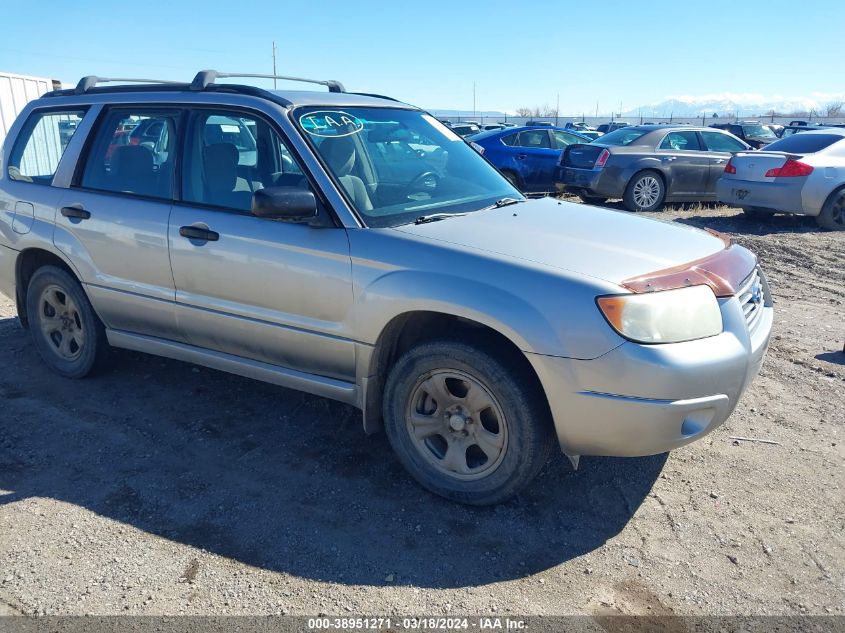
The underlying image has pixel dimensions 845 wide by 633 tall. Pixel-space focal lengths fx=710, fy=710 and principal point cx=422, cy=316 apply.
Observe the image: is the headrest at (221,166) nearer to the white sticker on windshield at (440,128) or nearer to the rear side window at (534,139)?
the white sticker on windshield at (440,128)

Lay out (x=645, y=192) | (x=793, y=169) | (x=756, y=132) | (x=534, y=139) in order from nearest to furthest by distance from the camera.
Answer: (x=793, y=169), (x=645, y=192), (x=534, y=139), (x=756, y=132)

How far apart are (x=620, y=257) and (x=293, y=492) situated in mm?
1938

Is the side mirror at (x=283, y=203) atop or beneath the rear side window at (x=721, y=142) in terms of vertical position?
atop

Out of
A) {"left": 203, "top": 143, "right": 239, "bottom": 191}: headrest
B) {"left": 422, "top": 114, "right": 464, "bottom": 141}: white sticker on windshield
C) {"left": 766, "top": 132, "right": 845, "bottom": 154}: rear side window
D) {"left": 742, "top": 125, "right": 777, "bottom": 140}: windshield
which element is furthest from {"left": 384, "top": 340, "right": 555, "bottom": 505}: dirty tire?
{"left": 742, "top": 125, "right": 777, "bottom": 140}: windshield

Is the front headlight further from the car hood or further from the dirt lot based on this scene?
the dirt lot

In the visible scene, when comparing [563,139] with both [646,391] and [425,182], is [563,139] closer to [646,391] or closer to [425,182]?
[425,182]

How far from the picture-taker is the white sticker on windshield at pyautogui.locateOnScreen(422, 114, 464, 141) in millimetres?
4605

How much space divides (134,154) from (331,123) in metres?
1.35

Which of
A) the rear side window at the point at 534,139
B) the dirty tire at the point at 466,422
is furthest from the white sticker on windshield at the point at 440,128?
the rear side window at the point at 534,139

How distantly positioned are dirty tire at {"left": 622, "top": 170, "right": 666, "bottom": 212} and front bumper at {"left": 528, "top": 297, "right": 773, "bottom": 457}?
9.28m

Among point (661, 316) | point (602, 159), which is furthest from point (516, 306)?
point (602, 159)

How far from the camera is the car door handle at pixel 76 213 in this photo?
4.40m

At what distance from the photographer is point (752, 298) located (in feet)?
11.6

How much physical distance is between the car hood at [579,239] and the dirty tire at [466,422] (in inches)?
20.0
